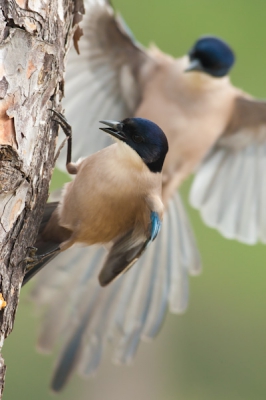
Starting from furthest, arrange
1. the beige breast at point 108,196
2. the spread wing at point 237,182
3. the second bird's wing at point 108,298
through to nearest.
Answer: the spread wing at point 237,182
the second bird's wing at point 108,298
the beige breast at point 108,196

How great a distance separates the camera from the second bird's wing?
3.29 m

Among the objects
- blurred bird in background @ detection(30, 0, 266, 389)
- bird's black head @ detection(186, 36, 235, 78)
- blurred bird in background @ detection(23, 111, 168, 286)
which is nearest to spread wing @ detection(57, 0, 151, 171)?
blurred bird in background @ detection(30, 0, 266, 389)

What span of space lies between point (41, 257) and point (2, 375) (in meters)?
0.38

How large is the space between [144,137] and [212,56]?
4.66 ft

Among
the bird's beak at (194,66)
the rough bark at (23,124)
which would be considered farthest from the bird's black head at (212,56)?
the rough bark at (23,124)

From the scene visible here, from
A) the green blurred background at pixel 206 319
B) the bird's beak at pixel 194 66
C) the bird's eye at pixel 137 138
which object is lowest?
the green blurred background at pixel 206 319

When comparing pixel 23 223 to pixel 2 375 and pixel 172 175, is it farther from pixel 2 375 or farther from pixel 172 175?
pixel 172 175

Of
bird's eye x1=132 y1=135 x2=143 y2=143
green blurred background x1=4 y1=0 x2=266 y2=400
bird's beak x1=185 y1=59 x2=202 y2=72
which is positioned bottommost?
green blurred background x1=4 y1=0 x2=266 y2=400

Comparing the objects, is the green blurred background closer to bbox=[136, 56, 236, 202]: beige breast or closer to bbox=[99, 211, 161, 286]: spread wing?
bbox=[136, 56, 236, 202]: beige breast

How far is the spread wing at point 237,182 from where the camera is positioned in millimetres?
3654

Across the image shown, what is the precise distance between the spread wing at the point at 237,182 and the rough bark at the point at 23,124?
1.80 metres

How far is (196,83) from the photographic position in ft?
11.3

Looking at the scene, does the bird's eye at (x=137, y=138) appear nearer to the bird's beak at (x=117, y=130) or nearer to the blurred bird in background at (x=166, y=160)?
the bird's beak at (x=117, y=130)

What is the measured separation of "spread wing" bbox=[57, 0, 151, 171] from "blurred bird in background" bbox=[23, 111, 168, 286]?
0.92 metres
